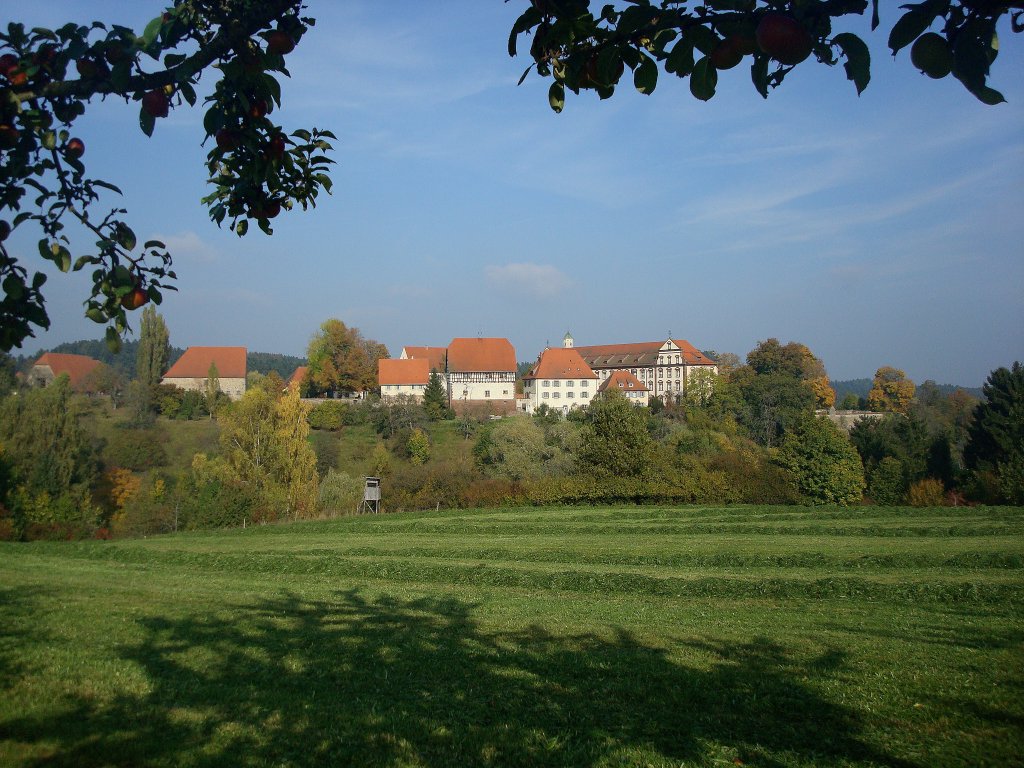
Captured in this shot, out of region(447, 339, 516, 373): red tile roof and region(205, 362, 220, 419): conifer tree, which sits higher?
region(447, 339, 516, 373): red tile roof

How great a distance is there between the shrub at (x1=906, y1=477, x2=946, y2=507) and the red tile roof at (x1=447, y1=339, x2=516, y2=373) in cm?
5384

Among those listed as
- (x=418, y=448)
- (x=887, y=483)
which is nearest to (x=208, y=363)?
(x=418, y=448)

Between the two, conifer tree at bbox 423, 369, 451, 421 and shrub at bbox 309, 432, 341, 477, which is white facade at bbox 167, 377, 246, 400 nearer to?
conifer tree at bbox 423, 369, 451, 421

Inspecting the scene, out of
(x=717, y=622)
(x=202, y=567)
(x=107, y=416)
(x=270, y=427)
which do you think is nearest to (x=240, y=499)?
(x=270, y=427)

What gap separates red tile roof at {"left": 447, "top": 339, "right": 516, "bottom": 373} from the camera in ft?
287

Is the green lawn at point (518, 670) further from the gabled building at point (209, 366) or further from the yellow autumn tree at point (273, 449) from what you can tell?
the gabled building at point (209, 366)

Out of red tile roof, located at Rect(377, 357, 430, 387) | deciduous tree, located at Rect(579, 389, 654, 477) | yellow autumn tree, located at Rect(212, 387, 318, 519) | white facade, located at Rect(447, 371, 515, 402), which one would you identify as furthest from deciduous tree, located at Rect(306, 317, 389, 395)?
deciduous tree, located at Rect(579, 389, 654, 477)

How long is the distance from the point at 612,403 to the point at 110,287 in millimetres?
37978

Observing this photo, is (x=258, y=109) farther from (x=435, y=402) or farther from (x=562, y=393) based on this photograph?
(x=562, y=393)

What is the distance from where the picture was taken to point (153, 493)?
48.0 meters

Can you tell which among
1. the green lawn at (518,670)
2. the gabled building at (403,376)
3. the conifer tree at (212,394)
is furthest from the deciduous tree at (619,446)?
the gabled building at (403,376)

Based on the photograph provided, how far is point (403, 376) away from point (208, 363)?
2440cm

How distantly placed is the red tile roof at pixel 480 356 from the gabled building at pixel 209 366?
25.8 metres

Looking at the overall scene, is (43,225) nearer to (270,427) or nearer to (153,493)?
(270,427)
